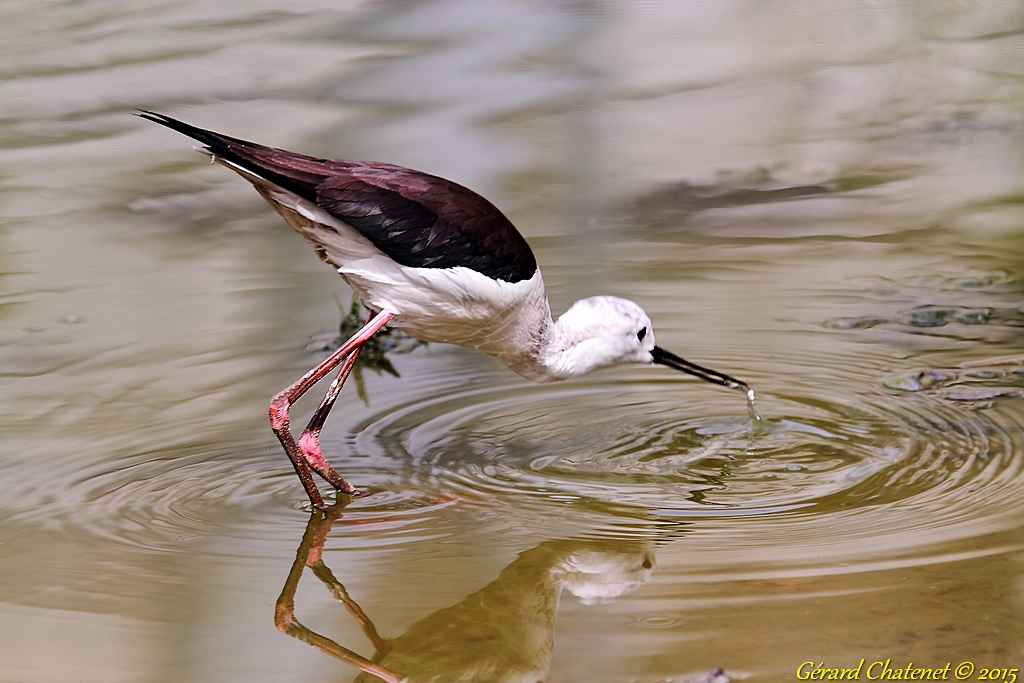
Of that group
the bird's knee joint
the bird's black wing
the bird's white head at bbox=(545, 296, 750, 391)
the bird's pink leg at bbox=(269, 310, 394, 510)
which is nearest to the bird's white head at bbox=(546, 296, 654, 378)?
the bird's white head at bbox=(545, 296, 750, 391)

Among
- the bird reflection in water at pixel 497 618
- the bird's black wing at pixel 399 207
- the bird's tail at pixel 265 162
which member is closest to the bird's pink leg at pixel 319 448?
the bird reflection in water at pixel 497 618

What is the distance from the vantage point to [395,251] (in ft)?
14.8

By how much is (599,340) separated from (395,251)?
1118mm

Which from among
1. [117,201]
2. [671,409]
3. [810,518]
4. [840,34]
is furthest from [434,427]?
[840,34]

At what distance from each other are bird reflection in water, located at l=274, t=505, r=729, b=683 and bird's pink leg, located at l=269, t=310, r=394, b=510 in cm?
31

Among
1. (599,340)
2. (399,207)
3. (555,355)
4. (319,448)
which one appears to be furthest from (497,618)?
(599,340)

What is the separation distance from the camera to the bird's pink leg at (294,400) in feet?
15.0

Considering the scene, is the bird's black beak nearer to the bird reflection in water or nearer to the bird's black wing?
the bird's black wing

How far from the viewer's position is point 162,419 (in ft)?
17.5

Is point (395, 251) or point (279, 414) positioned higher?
point (395, 251)

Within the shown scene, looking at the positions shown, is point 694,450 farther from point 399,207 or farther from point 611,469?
point 399,207

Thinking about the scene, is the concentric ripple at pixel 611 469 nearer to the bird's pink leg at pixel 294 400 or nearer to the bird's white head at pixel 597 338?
the bird's pink leg at pixel 294 400

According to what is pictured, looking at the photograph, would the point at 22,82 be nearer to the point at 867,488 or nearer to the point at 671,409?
the point at 671,409

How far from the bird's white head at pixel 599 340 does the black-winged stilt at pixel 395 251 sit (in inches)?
7.4
